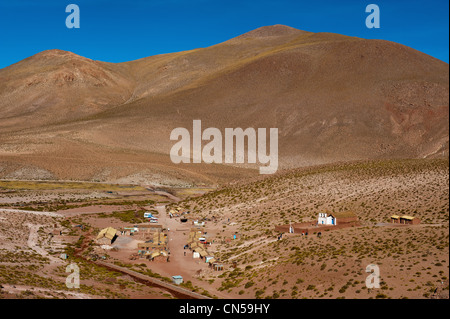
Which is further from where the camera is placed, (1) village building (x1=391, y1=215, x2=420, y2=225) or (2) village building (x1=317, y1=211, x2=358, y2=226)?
(2) village building (x1=317, y1=211, x2=358, y2=226)

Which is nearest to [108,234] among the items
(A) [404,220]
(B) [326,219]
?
(B) [326,219]

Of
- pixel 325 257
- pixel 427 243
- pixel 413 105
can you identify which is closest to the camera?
pixel 427 243

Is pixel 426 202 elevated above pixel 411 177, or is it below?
below

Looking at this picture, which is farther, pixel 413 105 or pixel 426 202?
pixel 413 105

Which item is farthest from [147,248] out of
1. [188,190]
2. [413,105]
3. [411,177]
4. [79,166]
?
[79,166]

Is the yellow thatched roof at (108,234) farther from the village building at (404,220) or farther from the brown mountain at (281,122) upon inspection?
the brown mountain at (281,122)
